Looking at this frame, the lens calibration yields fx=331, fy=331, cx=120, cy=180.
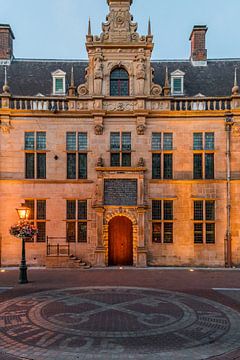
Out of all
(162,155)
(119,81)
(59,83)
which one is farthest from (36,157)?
(162,155)

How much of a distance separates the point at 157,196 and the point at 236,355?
1436 cm

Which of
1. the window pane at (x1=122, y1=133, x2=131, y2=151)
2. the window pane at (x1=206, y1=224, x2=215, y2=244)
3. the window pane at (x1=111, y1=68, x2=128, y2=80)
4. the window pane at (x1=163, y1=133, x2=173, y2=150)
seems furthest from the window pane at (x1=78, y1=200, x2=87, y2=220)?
the window pane at (x1=111, y1=68, x2=128, y2=80)

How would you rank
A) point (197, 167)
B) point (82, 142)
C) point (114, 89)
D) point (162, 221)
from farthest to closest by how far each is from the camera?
1. point (114, 89)
2. point (82, 142)
3. point (197, 167)
4. point (162, 221)

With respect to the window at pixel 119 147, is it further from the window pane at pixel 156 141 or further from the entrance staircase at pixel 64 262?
the entrance staircase at pixel 64 262

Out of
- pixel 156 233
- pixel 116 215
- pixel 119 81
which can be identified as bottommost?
pixel 156 233

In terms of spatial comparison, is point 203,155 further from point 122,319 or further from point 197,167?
point 122,319

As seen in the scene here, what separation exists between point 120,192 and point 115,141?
3.47 meters

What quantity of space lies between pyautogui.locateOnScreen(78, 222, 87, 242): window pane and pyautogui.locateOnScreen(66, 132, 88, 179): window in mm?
3131

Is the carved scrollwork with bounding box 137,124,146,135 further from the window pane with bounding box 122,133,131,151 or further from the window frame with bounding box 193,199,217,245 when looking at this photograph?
the window frame with bounding box 193,199,217,245

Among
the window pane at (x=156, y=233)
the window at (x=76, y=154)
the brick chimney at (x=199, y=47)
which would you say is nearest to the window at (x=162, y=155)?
the window pane at (x=156, y=233)

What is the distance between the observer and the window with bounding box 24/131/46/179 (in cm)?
2211

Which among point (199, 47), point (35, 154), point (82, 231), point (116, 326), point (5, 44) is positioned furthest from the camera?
point (199, 47)

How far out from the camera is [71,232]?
2184 centimetres

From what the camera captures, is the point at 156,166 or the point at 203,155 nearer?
the point at 203,155
